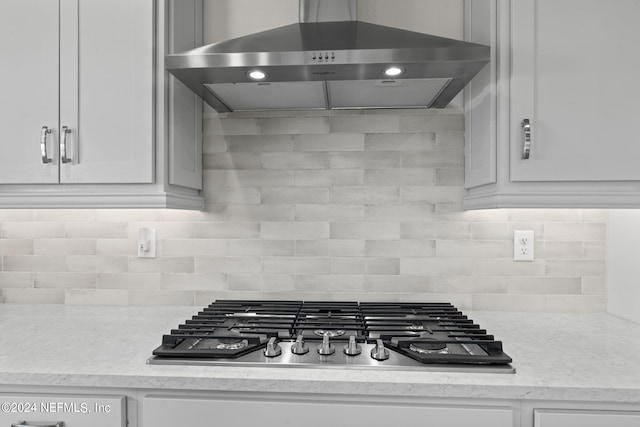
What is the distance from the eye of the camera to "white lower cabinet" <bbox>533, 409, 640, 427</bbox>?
3.29ft

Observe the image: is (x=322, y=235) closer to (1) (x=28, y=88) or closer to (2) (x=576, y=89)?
(2) (x=576, y=89)

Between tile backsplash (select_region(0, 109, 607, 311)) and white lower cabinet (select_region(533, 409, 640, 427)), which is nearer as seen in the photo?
white lower cabinet (select_region(533, 409, 640, 427))

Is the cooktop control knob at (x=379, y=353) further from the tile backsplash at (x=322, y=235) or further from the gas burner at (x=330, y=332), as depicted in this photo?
the tile backsplash at (x=322, y=235)

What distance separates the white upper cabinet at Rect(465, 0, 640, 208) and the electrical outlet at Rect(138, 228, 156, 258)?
140 cm

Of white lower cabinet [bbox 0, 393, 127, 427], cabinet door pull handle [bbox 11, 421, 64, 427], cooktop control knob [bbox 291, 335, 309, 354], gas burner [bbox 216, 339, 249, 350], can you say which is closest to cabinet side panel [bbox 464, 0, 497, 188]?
cooktop control knob [bbox 291, 335, 309, 354]

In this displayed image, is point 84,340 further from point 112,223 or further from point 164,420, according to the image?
point 112,223

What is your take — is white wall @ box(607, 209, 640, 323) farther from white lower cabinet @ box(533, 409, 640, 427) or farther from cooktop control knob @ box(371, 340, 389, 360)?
cooktop control knob @ box(371, 340, 389, 360)

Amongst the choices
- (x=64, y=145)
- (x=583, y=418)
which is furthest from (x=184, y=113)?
(x=583, y=418)

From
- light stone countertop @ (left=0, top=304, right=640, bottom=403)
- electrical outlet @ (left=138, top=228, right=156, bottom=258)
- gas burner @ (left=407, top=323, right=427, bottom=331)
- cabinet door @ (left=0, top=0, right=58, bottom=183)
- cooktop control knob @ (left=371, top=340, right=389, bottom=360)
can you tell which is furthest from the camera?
electrical outlet @ (left=138, top=228, right=156, bottom=258)

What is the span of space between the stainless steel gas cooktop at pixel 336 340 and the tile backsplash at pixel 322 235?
0.24 meters

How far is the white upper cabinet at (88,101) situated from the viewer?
1448 millimetres

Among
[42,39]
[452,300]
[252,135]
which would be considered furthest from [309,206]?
[42,39]

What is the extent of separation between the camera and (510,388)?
994 millimetres

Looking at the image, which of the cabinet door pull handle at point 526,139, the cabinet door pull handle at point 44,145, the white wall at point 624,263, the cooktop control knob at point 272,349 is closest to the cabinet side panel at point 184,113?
the cabinet door pull handle at point 44,145
